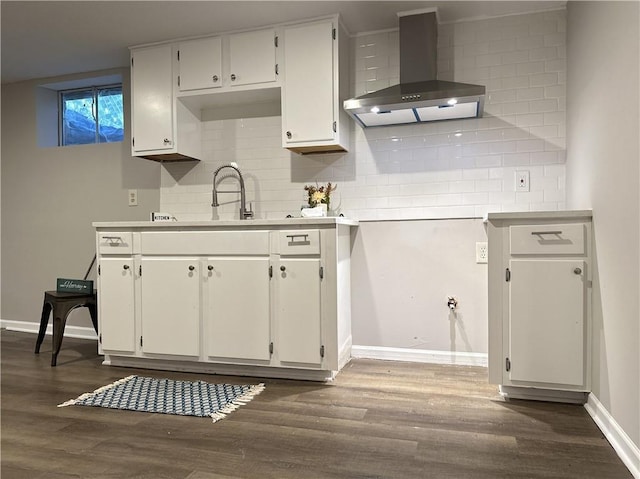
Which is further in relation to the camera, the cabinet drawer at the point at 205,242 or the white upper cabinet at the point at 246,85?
the white upper cabinet at the point at 246,85

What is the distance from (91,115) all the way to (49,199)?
0.83 metres

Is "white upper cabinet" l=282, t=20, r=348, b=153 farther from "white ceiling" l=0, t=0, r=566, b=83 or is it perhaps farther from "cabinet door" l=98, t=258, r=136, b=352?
"cabinet door" l=98, t=258, r=136, b=352

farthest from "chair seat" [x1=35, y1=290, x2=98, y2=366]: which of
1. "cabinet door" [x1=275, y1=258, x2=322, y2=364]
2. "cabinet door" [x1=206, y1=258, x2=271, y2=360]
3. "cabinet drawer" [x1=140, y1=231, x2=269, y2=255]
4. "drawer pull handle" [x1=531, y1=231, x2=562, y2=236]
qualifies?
"drawer pull handle" [x1=531, y1=231, x2=562, y2=236]

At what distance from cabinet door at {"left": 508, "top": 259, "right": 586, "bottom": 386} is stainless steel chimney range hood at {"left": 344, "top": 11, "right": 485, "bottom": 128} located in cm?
101

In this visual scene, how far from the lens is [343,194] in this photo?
10.4ft

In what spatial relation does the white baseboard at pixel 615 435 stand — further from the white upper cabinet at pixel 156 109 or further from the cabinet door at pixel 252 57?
the white upper cabinet at pixel 156 109

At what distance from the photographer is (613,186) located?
1838 mm

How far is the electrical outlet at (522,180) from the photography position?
9.32 ft

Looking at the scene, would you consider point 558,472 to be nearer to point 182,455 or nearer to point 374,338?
point 182,455

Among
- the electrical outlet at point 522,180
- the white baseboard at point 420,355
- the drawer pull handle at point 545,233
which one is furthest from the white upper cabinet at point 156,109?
the drawer pull handle at point 545,233

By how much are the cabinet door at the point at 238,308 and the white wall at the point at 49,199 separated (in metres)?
1.32

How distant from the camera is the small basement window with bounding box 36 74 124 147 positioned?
3979 millimetres

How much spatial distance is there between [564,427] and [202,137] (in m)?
2.92

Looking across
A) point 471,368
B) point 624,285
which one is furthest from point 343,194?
point 624,285
